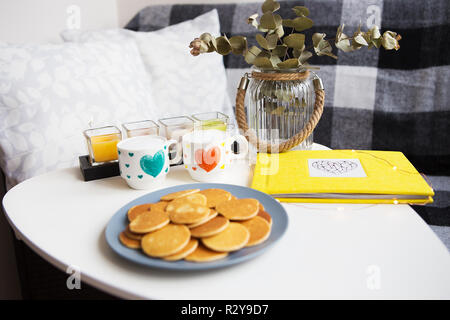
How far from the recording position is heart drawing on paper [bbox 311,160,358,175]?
895mm

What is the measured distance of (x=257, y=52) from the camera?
3.18 ft

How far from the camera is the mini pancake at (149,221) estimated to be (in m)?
0.64

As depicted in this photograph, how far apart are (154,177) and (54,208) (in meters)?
0.21

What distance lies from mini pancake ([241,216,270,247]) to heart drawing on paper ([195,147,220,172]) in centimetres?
25

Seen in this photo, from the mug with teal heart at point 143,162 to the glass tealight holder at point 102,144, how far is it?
2.2 inches

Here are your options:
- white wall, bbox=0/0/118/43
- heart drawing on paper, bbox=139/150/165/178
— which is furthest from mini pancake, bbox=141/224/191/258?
white wall, bbox=0/0/118/43

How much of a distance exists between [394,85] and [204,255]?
1.11 meters

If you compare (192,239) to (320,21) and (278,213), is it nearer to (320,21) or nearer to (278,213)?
(278,213)

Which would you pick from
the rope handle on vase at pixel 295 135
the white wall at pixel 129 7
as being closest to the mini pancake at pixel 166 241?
the rope handle on vase at pixel 295 135

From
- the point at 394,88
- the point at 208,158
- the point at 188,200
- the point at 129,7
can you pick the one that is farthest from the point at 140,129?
the point at 129,7

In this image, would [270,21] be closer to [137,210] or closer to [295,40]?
[295,40]

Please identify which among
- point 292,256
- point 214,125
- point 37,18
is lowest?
point 292,256

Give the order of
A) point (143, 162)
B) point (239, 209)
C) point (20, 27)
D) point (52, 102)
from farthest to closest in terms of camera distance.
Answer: point (20, 27) → point (52, 102) → point (143, 162) → point (239, 209)

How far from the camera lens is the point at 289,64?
930mm
